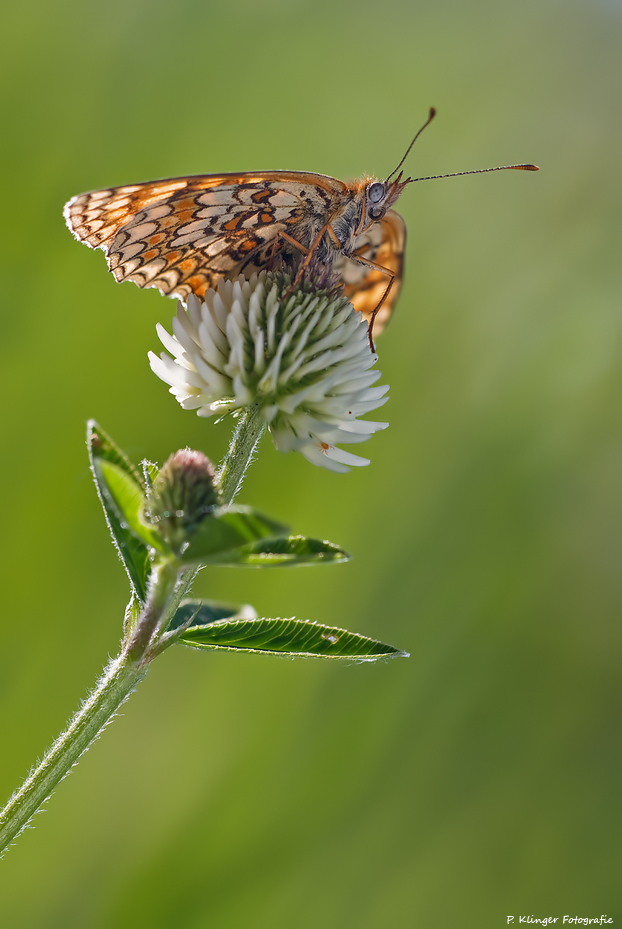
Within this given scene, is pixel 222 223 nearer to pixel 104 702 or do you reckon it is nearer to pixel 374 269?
pixel 374 269

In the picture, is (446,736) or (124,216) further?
(446,736)

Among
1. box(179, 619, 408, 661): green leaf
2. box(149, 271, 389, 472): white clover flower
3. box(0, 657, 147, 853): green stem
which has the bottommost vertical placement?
box(0, 657, 147, 853): green stem

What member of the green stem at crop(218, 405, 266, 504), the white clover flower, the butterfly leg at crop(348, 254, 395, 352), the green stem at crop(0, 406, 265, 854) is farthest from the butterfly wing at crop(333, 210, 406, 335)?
the green stem at crop(0, 406, 265, 854)

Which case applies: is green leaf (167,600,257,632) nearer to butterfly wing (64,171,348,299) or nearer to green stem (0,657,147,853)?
green stem (0,657,147,853)

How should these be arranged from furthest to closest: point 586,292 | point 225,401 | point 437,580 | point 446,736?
1. point 586,292
2. point 437,580
3. point 446,736
4. point 225,401

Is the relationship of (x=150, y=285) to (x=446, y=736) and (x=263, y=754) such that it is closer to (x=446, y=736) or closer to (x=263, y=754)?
(x=263, y=754)

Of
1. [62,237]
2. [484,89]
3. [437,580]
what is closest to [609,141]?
[484,89]
